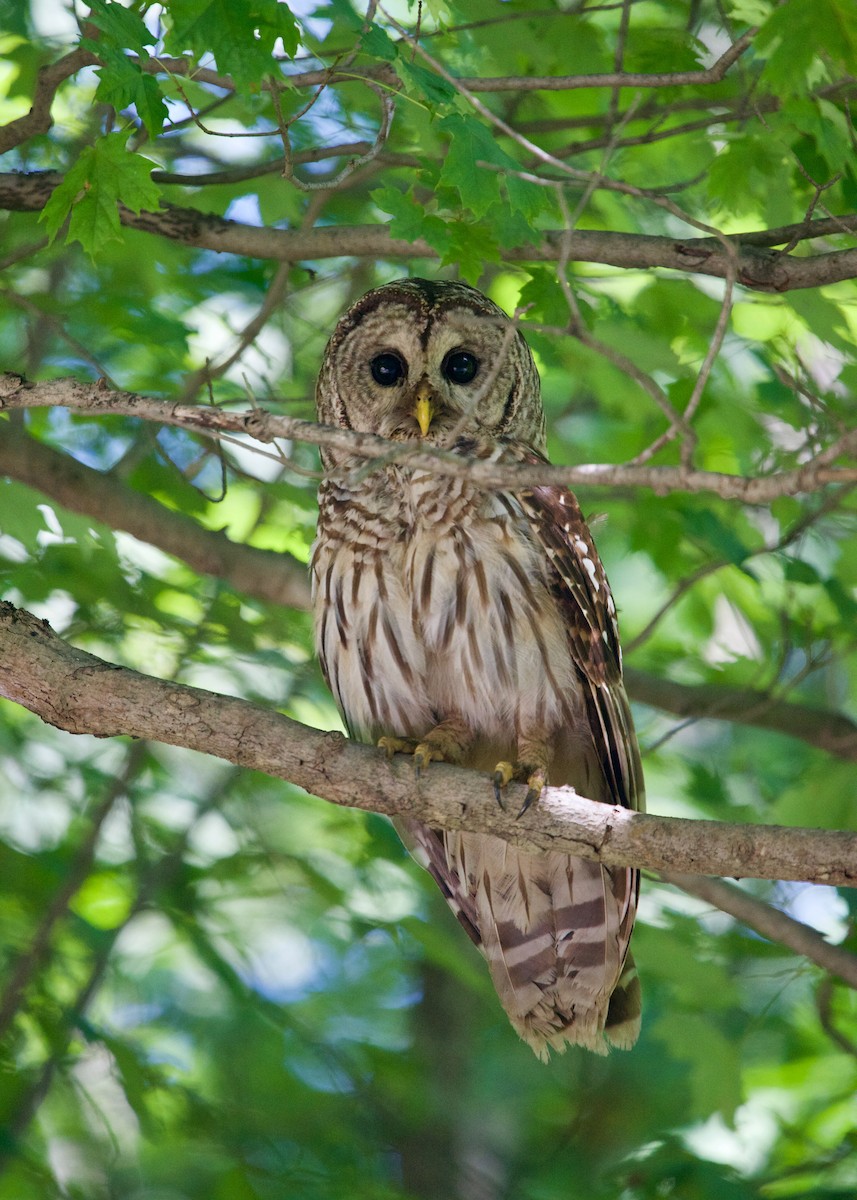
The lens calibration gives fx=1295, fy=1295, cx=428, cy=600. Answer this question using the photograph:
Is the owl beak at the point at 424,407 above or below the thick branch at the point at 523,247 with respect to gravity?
below

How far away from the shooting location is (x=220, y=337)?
18.7 ft

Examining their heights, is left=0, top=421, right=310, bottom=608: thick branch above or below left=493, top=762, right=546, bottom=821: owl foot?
above

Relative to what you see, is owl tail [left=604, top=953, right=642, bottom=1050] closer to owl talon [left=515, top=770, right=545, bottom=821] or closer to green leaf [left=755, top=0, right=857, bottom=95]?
owl talon [left=515, top=770, right=545, bottom=821]

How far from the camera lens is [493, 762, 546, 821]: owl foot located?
10.9ft

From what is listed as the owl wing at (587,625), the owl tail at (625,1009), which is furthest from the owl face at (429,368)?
the owl tail at (625,1009)

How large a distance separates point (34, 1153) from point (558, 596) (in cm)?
265

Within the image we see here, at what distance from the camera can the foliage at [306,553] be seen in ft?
11.9

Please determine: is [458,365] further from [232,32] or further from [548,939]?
[548,939]

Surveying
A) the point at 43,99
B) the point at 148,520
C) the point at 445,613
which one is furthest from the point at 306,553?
the point at 43,99

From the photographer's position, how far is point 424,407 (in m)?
4.00

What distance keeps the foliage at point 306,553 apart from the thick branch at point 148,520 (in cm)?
2

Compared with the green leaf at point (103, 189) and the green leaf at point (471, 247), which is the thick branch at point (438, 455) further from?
the green leaf at point (471, 247)

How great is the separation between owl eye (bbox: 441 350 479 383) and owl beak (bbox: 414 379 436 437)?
0.43 feet

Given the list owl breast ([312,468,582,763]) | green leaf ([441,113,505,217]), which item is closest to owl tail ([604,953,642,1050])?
owl breast ([312,468,582,763])
